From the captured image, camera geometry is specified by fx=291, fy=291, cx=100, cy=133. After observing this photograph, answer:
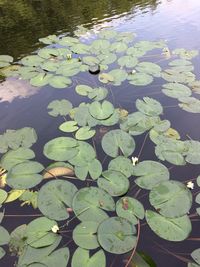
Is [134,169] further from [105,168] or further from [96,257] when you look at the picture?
[96,257]

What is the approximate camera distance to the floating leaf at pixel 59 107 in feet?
17.0

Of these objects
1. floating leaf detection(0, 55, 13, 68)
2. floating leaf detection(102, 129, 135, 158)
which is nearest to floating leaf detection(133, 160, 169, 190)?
floating leaf detection(102, 129, 135, 158)

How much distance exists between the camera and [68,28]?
8.69 m

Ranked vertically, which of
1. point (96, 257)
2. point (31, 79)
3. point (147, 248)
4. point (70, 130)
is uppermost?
point (31, 79)

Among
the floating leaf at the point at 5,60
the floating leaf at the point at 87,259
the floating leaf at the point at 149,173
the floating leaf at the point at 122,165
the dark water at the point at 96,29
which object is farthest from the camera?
the floating leaf at the point at 5,60

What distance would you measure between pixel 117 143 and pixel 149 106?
1.18 m

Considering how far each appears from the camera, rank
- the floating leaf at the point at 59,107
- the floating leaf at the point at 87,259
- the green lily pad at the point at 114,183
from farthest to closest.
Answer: the floating leaf at the point at 59,107, the green lily pad at the point at 114,183, the floating leaf at the point at 87,259

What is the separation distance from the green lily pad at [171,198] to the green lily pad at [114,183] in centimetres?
35

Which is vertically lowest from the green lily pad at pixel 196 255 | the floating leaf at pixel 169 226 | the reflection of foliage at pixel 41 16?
the green lily pad at pixel 196 255

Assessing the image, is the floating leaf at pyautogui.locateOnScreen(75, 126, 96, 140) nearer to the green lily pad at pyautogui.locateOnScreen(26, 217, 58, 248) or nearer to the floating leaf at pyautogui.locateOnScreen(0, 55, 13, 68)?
the green lily pad at pyautogui.locateOnScreen(26, 217, 58, 248)

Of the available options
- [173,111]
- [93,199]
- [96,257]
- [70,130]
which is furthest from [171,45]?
[96,257]

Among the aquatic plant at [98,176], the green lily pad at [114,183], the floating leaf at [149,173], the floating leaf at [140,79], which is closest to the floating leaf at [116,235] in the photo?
the aquatic plant at [98,176]

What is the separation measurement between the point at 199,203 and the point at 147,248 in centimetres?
89

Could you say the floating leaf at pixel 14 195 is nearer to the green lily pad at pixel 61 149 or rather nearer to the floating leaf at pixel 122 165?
the green lily pad at pixel 61 149
